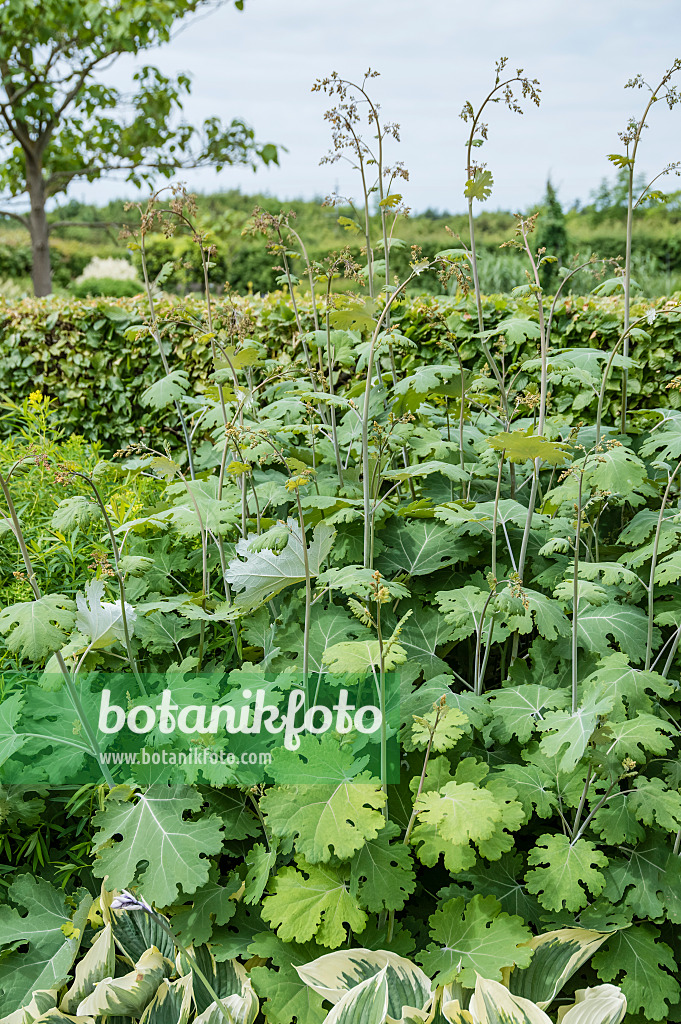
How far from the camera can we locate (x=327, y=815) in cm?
145

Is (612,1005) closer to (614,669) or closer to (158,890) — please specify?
(614,669)

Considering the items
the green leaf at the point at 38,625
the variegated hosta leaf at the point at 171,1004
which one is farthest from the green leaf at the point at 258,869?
the green leaf at the point at 38,625

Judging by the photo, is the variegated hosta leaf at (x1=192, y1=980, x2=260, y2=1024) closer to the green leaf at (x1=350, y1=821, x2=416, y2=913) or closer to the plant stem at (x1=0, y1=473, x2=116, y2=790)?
the green leaf at (x1=350, y1=821, x2=416, y2=913)

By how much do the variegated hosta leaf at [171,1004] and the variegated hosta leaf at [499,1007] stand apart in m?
0.60

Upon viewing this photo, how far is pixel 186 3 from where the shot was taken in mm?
7789

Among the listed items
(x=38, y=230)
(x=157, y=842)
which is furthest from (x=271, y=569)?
(x=38, y=230)

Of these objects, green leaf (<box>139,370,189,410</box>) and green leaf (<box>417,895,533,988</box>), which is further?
green leaf (<box>139,370,189,410</box>)

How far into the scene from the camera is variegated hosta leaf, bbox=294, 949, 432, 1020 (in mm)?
1438

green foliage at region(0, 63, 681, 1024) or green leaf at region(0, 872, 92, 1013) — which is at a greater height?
green foliage at region(0, 63, 681, 1024)

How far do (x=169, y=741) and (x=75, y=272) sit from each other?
20160mm

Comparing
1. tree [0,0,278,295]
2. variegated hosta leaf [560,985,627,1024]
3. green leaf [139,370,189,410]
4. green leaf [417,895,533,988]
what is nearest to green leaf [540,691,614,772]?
green leaf [417,895,533,988]

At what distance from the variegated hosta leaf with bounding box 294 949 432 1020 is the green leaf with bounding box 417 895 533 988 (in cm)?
4

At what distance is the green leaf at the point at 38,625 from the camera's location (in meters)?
1.39

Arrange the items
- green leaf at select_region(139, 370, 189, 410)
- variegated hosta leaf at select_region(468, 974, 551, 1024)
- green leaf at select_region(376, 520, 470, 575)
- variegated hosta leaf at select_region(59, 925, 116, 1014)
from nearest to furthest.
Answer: variegated hosta leaf at select_region(468, 974, 551, 1024) < variegated hosta leaf at select_region(59, 925, 116, 1014) < green leaf at select_region(376, 520, 470, 575) < green leaf at select_region(139, 370, 189, 410)
